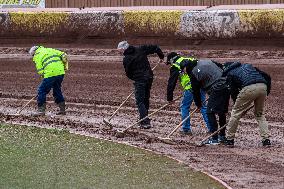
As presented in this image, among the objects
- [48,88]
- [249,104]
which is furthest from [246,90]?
[48,88]

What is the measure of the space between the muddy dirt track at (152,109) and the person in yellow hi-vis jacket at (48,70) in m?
0.40

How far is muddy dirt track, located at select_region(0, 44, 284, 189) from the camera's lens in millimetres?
14984

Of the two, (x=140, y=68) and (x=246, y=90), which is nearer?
(x=246, y=90)

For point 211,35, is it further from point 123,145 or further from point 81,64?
point 123,145

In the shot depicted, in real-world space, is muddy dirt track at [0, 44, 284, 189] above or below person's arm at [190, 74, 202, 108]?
below

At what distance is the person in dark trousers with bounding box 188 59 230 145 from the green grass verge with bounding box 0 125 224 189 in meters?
1.59

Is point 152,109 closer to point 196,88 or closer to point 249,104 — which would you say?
point 196,88

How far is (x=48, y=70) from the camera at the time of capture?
22.1 meters

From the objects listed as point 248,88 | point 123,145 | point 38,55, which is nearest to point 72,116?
point 38,55

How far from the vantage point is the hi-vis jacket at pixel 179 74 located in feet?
57.5

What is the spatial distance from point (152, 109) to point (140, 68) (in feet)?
9.26

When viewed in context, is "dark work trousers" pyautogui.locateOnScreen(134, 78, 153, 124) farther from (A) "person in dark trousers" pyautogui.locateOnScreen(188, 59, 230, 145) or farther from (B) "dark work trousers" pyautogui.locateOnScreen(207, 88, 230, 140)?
(B) "dark work trousers" pyautogui.locateOnScreen(207, 88, 230, 140)

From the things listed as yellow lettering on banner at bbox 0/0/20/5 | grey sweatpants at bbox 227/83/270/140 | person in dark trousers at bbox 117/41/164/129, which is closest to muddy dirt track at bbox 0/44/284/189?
grey sweatpants at bbox 227/83/270/140

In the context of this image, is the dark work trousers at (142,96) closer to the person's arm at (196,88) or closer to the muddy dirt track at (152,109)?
the muddy dirt track at (152,109)
